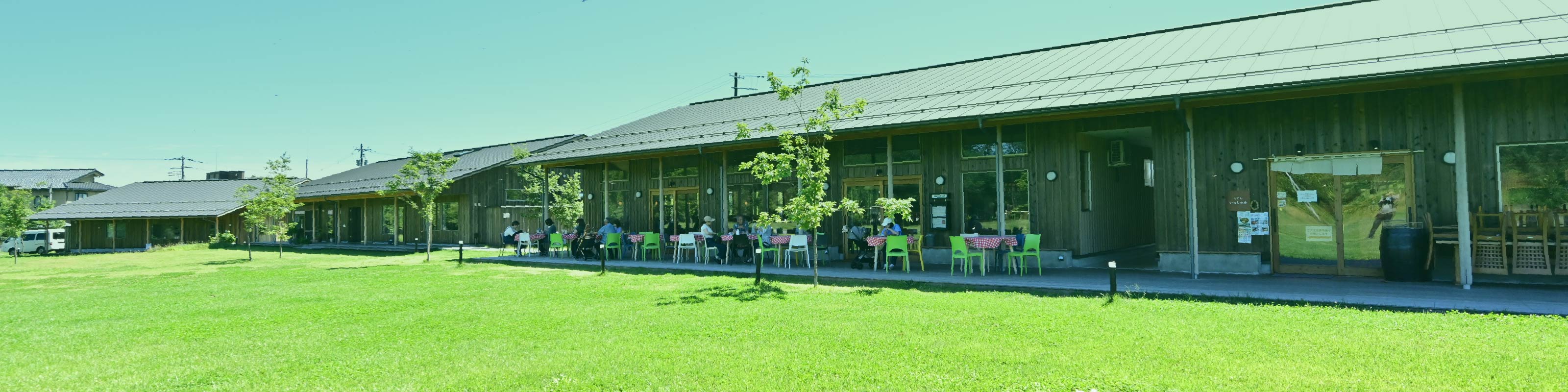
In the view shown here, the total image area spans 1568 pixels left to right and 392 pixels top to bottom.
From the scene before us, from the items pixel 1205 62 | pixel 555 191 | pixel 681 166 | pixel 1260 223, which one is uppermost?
pixel 1205 62

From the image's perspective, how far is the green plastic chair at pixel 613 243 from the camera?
55.3 feet

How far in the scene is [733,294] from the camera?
32.1ft

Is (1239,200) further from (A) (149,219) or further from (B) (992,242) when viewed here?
(A) (149,219)

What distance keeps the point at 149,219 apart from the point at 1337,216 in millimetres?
48101

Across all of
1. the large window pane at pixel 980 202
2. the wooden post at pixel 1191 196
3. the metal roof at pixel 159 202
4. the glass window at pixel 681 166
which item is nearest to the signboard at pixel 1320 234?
the wooden post at pixel 1191 196

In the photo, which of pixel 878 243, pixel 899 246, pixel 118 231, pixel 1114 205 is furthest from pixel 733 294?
pixel 118 231

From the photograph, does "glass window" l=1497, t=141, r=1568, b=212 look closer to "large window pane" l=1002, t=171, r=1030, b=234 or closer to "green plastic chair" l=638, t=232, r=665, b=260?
"large window pane" l=1002, t=171, r=1030, b=234

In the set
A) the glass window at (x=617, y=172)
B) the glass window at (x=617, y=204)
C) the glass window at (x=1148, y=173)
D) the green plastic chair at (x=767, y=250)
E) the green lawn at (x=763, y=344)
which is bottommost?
the green lawn at (x=763, y=344)

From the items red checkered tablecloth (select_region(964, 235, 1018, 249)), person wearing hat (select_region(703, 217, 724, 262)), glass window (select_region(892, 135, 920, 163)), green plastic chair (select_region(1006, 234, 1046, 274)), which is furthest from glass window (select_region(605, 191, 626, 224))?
green plastic chair (select_region(1006, 234, 1046, 274))

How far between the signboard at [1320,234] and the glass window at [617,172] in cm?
1348

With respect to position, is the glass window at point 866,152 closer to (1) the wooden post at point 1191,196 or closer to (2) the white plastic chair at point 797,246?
(2) the white plastic chair at point 797,246

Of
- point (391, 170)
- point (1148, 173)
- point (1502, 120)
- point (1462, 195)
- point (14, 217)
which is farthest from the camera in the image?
point (391, 170)

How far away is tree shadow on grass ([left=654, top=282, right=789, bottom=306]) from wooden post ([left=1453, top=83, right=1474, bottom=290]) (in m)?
7.67

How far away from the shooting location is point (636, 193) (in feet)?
60.3
